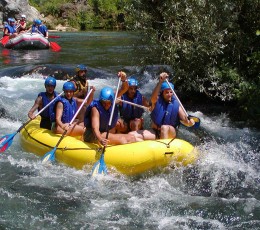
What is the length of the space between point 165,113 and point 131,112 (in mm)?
687

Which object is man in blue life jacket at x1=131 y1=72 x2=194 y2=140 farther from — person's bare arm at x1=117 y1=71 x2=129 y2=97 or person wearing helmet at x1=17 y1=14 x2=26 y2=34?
person wearing helmet at x1=17 y1=14 x2=26 y2=34

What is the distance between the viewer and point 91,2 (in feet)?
130

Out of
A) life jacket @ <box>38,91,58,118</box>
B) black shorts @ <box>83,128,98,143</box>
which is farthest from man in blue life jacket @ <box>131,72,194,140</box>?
life jacket @ <box>38,91,58,118</box>

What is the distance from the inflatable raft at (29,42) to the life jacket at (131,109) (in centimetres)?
1281

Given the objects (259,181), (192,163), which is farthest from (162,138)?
(259,181)

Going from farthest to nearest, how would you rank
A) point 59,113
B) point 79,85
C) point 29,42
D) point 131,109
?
point 29,42, point 79,85, point 131,109, point 59,113

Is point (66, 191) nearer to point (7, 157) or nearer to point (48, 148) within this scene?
point (48, 148)

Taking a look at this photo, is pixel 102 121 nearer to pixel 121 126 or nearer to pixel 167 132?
pixel 121 126

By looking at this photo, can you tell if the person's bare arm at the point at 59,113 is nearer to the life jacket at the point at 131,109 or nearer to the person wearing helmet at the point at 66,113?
the person wearing helmet at the point at 66,113

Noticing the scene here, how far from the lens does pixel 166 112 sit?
6.58m

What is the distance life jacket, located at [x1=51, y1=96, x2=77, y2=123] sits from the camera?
22.9 ft

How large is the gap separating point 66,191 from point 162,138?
66.7 inches

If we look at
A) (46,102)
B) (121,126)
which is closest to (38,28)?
(46,102)

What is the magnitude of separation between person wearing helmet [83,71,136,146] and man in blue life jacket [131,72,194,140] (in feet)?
1.14
